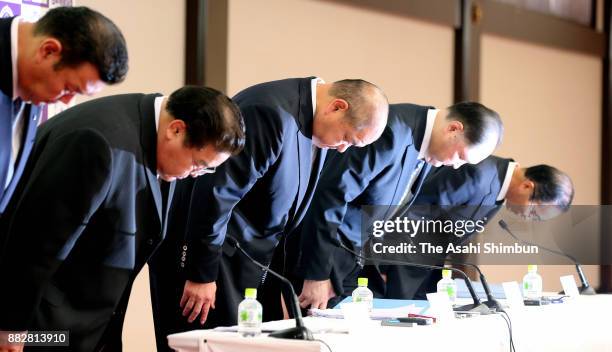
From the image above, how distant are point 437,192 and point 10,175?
278cm

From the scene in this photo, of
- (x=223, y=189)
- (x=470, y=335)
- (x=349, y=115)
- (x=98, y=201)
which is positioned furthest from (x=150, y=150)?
(x=470, y=335)

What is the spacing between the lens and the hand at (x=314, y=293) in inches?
151

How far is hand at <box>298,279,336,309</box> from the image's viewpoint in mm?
3825

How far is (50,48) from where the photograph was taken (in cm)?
236

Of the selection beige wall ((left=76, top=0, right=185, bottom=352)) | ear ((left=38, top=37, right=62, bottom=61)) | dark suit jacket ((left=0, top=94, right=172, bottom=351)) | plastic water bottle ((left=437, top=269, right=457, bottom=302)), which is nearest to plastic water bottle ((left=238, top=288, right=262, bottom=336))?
dark suit jacket ((left=0, top=94, right=172, bottom=351))

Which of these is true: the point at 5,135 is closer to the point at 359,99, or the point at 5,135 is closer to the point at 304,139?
the point at 304,139

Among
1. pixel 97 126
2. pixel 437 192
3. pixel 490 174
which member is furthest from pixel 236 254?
pixel 490 174

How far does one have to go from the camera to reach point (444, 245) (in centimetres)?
511

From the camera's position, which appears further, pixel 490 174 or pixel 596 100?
pixel 596 100

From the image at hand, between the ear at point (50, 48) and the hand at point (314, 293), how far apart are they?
5.72 ft

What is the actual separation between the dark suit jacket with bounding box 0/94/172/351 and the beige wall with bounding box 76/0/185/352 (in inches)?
77.5

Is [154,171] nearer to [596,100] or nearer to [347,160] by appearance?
[347,160]

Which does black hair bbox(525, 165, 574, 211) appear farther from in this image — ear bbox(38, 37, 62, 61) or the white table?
ear bbox(38, 37, 62, 61)

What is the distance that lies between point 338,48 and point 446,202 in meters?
1.64
